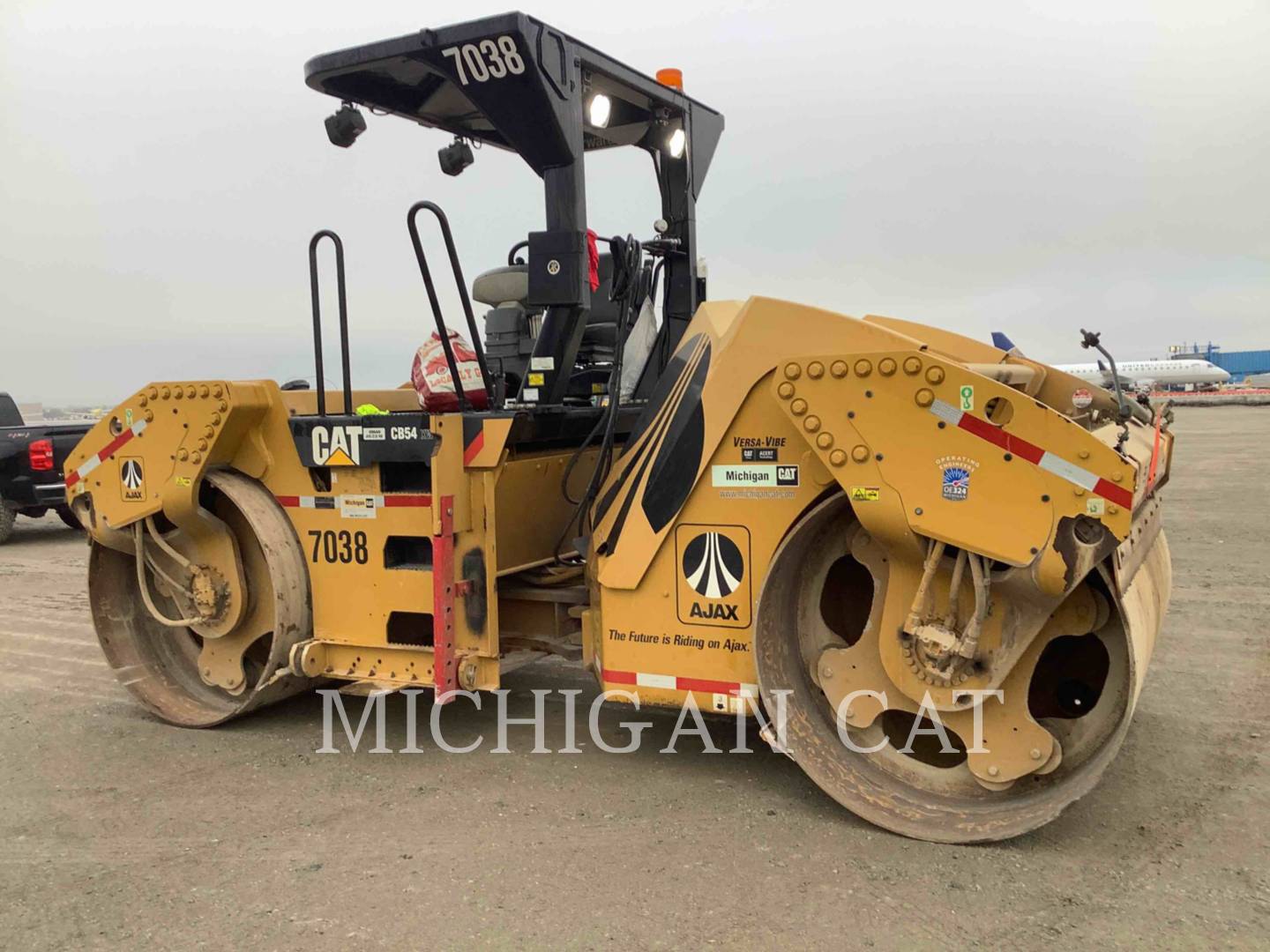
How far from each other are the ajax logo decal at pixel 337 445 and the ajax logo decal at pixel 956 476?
235cm

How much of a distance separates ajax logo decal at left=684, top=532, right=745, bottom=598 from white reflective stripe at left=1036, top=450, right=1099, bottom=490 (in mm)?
1086

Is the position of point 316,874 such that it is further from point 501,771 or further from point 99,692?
point 99,692

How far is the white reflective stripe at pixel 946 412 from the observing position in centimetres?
301

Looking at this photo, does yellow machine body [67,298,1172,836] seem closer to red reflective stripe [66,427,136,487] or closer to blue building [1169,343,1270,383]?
red reflective stripe [66,427,136,487]

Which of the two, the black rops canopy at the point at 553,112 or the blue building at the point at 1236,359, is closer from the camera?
the black rops canopy at the point at 553,112

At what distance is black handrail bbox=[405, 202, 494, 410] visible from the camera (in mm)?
3934

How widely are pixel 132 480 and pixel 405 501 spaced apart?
1.40 metres

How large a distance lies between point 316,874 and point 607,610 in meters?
1.32

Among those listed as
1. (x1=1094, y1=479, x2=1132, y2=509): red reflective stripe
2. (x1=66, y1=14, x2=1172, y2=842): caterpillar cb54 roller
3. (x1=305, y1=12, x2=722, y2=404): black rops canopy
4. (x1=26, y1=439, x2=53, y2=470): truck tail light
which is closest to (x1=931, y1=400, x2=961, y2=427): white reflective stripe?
(x1=66, y1=14, x2=1172, y2=842): caterpillar cb54 roller

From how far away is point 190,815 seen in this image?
360 cm

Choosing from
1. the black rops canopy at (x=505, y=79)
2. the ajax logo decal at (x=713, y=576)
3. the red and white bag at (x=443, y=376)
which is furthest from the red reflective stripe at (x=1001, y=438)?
the red and white bag at (x=443, y=376)

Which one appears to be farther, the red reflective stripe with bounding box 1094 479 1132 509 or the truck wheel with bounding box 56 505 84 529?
the truck wheel with bounding box 56 505 84 529

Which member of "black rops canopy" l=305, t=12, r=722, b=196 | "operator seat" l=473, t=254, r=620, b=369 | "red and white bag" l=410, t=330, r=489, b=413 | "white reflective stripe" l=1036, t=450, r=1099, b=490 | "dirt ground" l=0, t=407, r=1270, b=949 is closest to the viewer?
"dirt ground" l=0, t=407, r=1270, b=949

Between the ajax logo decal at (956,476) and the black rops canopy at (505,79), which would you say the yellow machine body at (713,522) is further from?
the black rops canopy at (505,79)
